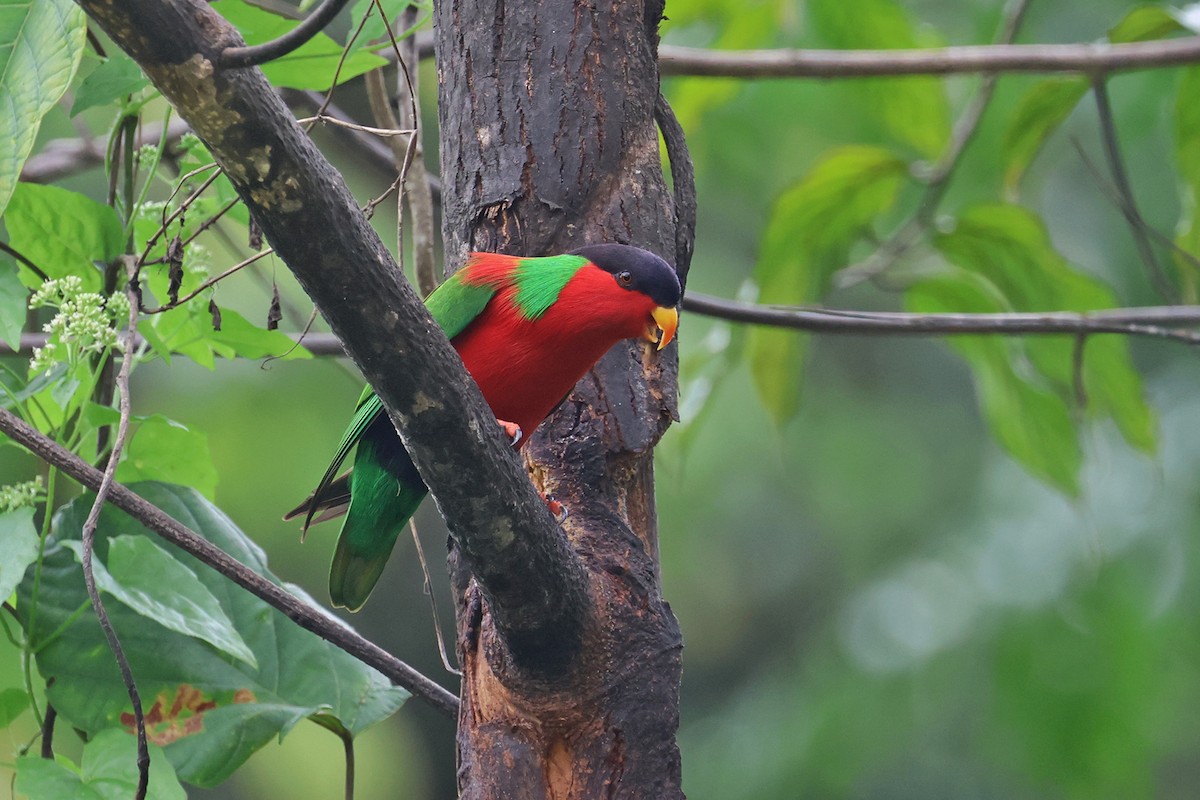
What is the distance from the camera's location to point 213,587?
7.04ft

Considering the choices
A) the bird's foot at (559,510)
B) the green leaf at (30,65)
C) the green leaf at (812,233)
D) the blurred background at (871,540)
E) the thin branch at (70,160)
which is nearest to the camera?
the green leaf at (30,65)

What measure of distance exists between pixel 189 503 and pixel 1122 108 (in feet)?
19.2

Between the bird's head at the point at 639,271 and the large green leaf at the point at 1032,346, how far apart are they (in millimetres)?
1168

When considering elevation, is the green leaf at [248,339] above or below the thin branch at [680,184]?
below

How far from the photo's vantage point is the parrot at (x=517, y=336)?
206 centimetres

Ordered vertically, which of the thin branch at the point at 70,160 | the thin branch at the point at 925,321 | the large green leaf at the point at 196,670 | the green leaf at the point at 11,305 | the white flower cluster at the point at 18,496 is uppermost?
the thin branch at the point at 70,160

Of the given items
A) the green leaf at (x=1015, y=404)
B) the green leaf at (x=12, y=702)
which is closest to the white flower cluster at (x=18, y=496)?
the green leaf at (x=12, y=702)

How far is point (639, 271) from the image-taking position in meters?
2.02

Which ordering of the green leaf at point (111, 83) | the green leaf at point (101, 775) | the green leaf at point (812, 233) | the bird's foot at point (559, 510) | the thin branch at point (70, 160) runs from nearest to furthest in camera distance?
1. the green leaf at point (101, 775)
2. the green leaf at point (111, 83)
3. the bird's foot at point (559, 510)
4. the green leaf at point (812, 233)
5. the thin branch at point (70, 160)

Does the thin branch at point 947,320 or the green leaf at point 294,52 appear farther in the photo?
the thin branch at point 947,320

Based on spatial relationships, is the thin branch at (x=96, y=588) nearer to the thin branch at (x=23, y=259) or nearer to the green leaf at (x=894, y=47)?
the thin branch at (x=23, y=259)

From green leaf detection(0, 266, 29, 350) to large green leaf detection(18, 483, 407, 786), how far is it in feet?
1.05

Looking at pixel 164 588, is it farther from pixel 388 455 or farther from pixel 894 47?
pixel 894 47

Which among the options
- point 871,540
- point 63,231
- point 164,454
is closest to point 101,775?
point 164,454
